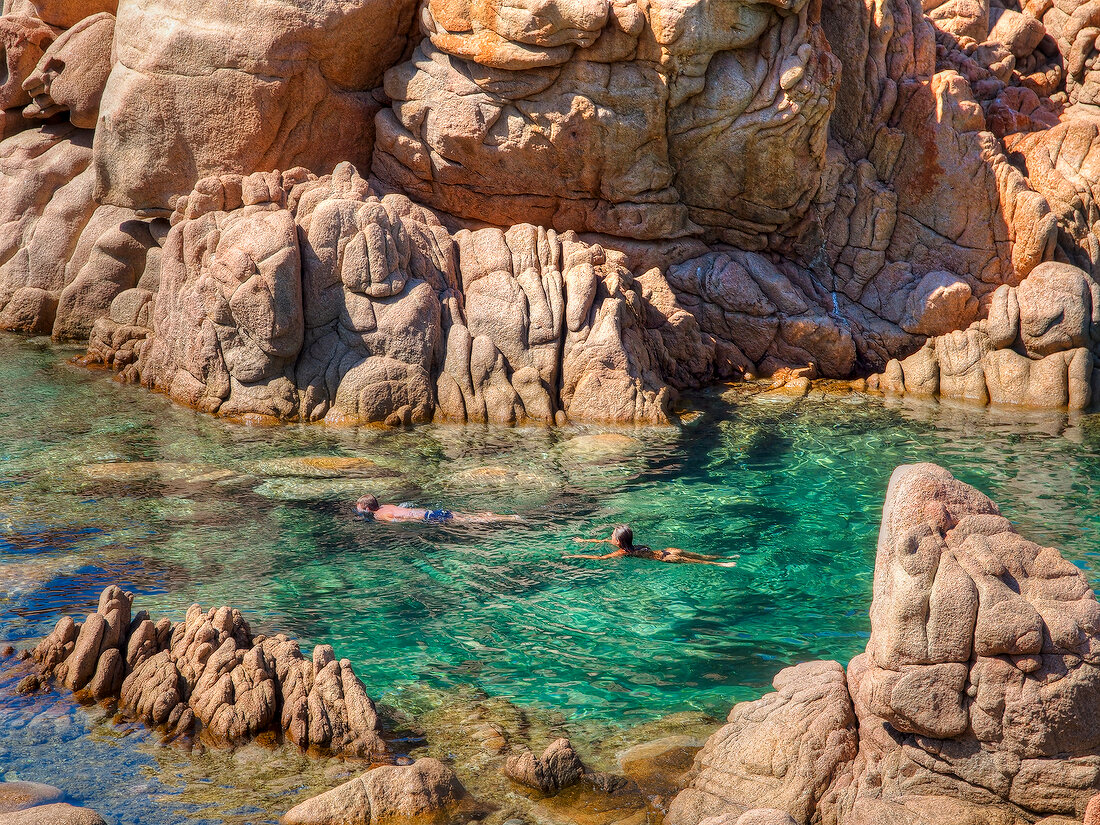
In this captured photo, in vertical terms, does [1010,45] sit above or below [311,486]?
above

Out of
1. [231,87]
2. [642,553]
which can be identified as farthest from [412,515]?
[231,87]

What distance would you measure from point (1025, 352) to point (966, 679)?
12806mm

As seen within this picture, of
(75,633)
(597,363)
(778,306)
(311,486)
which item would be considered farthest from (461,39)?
(75,633)

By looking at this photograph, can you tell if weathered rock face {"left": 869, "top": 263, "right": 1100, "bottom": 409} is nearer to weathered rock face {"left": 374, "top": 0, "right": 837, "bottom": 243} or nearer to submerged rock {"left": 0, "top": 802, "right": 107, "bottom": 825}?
weathered rock face {"left": 374, "top": 0, "right": 837, "bottom": 243}

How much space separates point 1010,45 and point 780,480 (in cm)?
1430

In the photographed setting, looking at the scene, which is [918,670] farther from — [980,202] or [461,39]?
[980,202]

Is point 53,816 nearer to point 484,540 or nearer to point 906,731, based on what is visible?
point 906,731

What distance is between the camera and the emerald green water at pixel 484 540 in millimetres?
7254

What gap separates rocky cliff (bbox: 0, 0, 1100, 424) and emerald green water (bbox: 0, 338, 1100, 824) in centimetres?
115

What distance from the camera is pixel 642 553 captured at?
9578 millimetres

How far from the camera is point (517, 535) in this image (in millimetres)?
10148

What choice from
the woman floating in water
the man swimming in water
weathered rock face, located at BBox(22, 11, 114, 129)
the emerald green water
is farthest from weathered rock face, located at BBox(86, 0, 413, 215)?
the woman floating in water

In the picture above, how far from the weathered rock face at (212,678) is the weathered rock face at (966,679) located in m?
2.63

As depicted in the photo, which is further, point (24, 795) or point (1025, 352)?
point (1025, 352)
